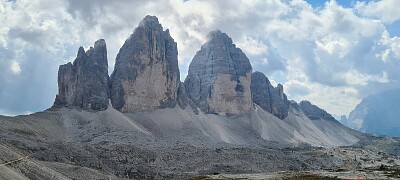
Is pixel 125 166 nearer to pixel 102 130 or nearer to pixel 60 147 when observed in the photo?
pixel 60 147

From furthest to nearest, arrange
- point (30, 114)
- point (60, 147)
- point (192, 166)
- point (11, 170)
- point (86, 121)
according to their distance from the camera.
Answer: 1. point (86, 121)
2. point (30, 114)
3. point (192, 166)
4. point (60, 147)
5. point (11, 170)

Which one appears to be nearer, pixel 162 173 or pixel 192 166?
pixel 162 173

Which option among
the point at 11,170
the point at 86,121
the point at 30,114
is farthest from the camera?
the point at 86,121

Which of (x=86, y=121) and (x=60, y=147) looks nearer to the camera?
(x=60, y=147)

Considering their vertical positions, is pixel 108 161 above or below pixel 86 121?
below

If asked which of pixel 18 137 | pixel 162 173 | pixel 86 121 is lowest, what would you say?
pixel 162 173

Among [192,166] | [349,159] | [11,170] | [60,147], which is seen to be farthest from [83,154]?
[349,159]

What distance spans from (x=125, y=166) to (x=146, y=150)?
97.5 ft

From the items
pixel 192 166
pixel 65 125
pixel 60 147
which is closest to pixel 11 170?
pixel 60 147

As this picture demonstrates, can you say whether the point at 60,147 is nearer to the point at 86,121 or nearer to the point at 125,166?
the point at 125,166

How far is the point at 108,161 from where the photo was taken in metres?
124

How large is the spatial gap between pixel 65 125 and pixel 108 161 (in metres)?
66.7

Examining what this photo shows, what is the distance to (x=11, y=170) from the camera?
66.8m

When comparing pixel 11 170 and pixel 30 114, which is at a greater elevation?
pixel 30 114
